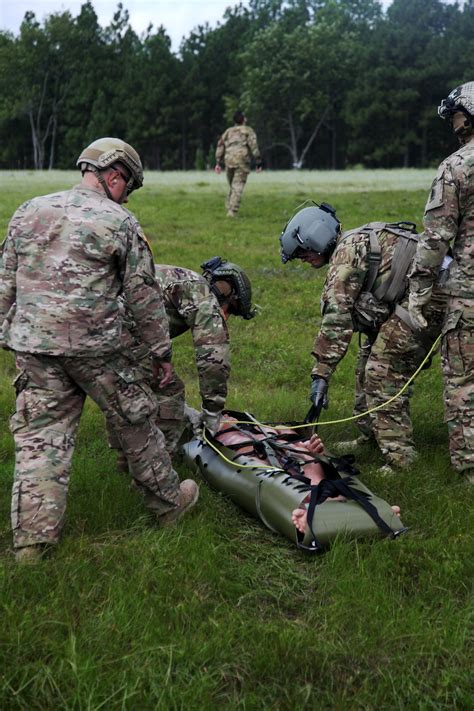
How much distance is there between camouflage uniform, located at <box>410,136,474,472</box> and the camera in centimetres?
589

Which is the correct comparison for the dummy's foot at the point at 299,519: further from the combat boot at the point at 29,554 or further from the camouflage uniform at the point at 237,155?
the camouflage uniform at the point at 237,155

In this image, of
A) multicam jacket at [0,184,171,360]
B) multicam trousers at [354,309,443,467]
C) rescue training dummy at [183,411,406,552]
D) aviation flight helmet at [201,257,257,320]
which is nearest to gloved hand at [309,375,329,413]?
rescue training dummy at [183,411,406,552]

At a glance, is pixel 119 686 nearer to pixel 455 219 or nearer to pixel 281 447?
pixel 281 447

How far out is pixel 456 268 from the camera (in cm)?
617

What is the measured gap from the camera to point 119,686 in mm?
3564

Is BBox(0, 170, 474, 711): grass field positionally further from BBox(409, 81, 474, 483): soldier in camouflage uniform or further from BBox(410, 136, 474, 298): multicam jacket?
BBox(410, 136, 474, 298): multicam jacket

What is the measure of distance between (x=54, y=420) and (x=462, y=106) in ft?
12.4

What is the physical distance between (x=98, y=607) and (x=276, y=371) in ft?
19.3

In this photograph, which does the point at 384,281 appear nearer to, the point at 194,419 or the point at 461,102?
the point at 461,102

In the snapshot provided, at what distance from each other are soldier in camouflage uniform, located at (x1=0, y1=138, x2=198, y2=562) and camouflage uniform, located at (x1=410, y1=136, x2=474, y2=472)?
7.43 feet

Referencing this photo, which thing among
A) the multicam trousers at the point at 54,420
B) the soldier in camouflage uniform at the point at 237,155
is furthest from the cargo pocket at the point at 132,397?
the soldier in camouflage uniform at the point at 237,155

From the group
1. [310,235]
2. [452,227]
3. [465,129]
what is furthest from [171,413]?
[465,129]

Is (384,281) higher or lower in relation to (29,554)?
higher

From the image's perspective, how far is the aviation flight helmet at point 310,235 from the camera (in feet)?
21.4
